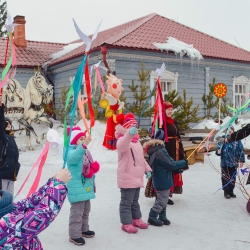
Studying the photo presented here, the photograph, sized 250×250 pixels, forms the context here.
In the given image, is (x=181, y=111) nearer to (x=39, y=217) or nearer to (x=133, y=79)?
(x=133, y=79)

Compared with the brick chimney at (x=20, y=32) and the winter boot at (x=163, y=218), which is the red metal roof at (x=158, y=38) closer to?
the brick chimney at (x=20, y=32)

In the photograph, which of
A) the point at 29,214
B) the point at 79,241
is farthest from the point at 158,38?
the point at 29,214

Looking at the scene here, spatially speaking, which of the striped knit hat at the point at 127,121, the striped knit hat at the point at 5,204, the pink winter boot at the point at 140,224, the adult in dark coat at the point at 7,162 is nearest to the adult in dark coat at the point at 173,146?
the pink winter boot at the point at 140,224

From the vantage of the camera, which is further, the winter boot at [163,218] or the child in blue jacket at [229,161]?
the child in blue jacket at [229,161]

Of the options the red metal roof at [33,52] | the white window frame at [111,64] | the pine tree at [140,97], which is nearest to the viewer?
the pine tree at [140,97]

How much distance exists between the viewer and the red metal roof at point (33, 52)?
1467 cm

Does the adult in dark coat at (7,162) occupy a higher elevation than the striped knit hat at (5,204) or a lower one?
lower

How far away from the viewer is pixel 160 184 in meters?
4.42

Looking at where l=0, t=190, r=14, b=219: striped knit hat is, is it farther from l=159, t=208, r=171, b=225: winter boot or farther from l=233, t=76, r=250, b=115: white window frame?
l=233, t=76, r=250, b=115: white window frame

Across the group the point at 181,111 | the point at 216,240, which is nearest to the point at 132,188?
the point at 216,240

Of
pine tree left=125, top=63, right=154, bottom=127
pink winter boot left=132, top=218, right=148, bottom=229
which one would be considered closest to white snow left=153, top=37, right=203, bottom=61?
pine tree left=125, top=63, right=154, bottom=127

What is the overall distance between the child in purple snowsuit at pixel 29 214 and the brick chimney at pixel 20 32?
1440 centimetres

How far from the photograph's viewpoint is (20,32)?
15453 millimetres

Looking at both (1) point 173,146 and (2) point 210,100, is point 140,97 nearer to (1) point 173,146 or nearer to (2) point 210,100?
(2) point 210,100
